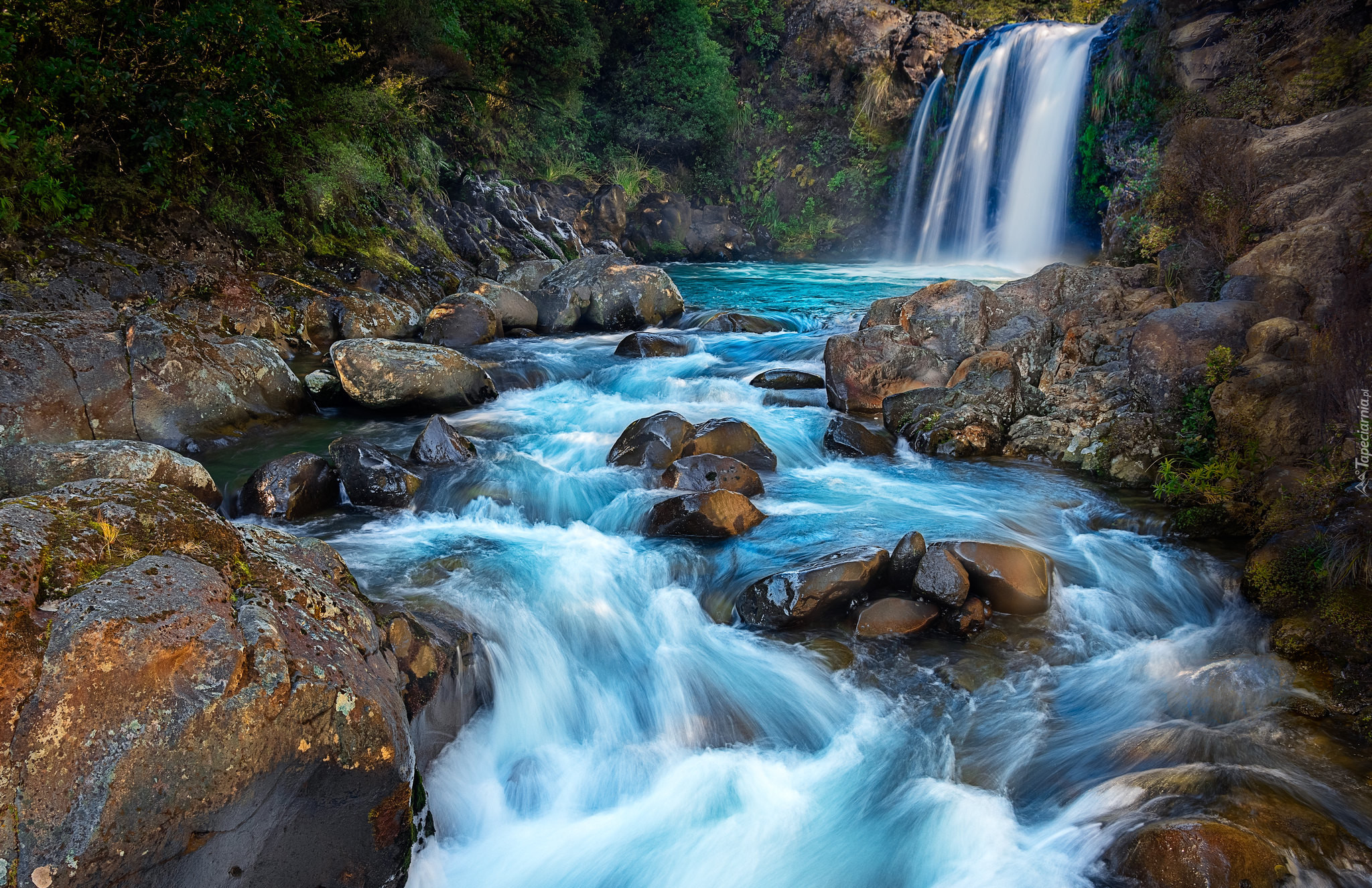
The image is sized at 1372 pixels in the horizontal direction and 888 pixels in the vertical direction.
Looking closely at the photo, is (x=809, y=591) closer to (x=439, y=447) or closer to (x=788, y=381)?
(x=439, y=447)

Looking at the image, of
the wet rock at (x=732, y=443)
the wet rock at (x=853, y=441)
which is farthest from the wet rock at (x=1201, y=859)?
the wet rock at (x=853, y=441)

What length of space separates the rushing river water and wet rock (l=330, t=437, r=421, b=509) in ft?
0.51

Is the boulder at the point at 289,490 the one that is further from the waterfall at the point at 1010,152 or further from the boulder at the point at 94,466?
the waterfall at the point at 1010,152

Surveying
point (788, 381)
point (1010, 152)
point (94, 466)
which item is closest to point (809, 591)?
point (94, 466)

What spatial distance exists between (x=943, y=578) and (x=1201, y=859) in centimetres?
206

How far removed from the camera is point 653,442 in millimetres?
7043

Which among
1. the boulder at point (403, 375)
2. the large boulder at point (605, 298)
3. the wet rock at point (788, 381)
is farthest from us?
the large boulder at point (605, 298)

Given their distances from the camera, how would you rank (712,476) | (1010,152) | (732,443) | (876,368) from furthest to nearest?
(1010,152)
(876,368)
(732,443)
(712,476)

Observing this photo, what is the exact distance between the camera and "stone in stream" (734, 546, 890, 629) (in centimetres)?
477

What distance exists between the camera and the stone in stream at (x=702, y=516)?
19.0 ft

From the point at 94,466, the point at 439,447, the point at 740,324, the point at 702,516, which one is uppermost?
the point at 740,324

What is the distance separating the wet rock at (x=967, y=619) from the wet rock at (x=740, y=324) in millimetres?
7501

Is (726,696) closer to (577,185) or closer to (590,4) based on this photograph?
(577,185)

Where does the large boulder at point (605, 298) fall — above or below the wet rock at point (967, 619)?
above
